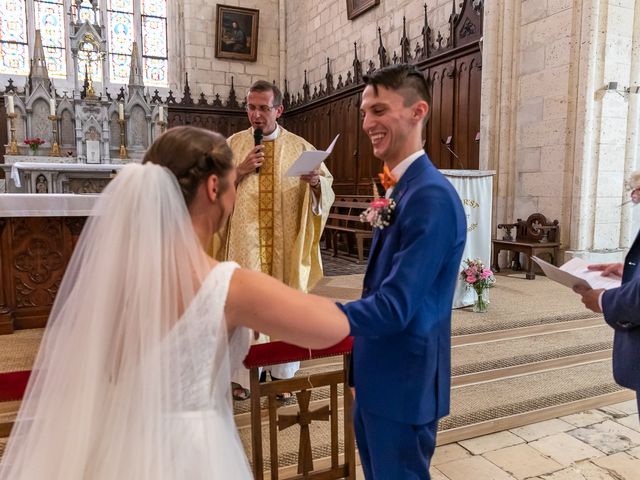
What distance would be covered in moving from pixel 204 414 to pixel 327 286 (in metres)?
4.42

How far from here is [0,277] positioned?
4.06m

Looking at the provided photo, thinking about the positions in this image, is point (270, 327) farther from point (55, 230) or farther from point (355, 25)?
point (355, 25)

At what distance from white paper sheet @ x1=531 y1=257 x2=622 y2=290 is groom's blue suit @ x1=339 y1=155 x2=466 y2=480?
0.51 m

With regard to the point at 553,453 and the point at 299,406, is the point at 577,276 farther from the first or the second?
the point at 553,453

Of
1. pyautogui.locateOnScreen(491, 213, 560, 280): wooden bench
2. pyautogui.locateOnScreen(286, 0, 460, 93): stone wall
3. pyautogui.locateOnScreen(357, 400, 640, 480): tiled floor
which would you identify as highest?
pyautogui.locateOnScreen(286, 0, 460, 93): stone wall

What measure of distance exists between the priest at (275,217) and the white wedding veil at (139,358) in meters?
1.94

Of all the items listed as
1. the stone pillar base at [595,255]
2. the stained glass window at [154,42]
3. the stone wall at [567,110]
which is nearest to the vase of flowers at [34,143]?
the stained glass window at [154,42]

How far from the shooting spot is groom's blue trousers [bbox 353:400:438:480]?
1.43 m

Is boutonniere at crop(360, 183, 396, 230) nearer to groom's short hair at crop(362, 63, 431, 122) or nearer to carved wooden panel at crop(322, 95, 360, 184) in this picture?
groom's short hair at crop(362, 63, 431, 122)

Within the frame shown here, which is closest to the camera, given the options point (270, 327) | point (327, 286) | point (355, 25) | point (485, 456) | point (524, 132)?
point (270, 327)

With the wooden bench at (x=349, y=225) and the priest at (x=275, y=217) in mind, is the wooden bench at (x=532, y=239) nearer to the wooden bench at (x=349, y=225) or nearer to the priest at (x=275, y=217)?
the wooden bench at (x=349, y=225)

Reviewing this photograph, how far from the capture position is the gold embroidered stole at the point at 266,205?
317cm

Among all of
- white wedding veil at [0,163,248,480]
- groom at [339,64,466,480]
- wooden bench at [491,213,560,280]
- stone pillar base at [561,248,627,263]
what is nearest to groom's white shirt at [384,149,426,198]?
groom at [339,64,466,480]

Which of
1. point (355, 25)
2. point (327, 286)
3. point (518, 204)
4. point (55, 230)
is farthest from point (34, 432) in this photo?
point (355, 25)
